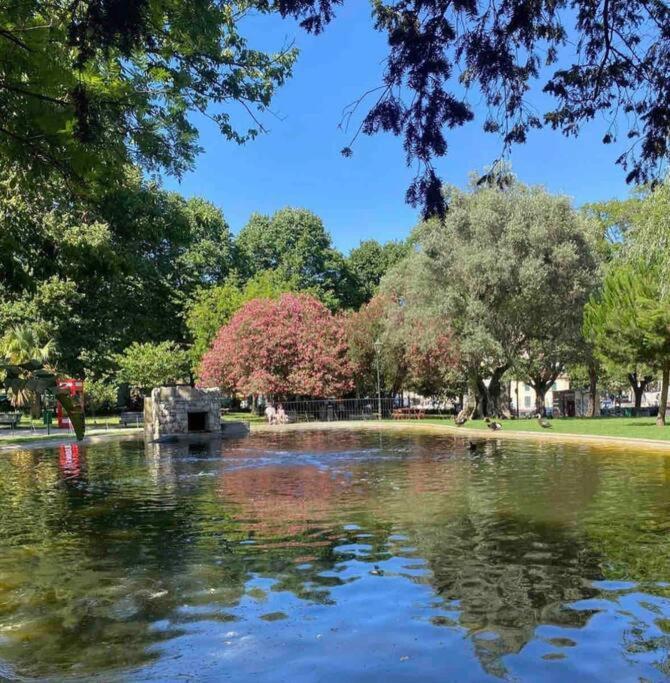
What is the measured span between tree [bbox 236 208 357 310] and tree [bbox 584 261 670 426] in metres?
32.2

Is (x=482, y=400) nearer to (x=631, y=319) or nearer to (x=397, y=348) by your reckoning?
(x=397, y=348)

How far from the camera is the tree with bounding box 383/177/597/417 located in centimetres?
3619

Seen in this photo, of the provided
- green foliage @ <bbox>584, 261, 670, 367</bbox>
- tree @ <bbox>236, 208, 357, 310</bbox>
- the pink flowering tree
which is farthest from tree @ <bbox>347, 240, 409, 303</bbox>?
green foliage @ <bbox>584, 261, 670, 367</bbox>

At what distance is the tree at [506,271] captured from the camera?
119 feet

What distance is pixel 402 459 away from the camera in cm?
2102

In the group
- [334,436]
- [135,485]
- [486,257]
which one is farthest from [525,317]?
[135,485]

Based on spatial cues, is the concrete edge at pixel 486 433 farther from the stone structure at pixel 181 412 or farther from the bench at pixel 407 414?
the bench at pixel 407 414

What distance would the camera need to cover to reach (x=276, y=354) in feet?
147

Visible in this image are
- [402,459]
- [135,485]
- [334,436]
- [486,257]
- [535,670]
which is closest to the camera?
[535,670]

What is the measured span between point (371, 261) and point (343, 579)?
58.6 meters

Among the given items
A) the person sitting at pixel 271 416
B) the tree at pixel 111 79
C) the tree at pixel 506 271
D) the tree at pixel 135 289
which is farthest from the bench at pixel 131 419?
the tree at pixel 111 79

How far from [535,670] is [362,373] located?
44925mm

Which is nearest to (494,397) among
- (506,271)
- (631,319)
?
(506,271)

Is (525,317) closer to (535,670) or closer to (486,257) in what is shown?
(486,257)
